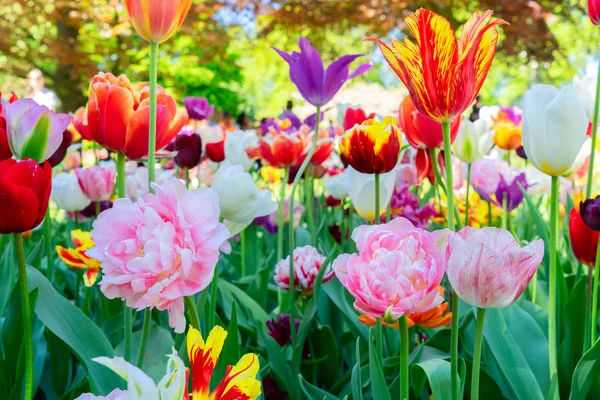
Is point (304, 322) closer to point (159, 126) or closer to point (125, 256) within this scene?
point (159, 126)

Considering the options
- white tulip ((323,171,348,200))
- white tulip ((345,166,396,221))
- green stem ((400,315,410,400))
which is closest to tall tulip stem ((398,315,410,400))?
green stem ((400,315,410,400))

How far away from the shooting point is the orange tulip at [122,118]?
802 millimetres

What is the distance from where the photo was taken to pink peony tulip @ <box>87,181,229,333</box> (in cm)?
55

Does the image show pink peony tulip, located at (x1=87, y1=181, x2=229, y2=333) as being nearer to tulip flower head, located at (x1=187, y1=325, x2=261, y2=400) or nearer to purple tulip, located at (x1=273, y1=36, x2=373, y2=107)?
tulip flower head, located at (x1=187, y1=325, x2=261, y2=400)

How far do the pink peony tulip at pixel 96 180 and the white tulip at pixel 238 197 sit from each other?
2.45 feet

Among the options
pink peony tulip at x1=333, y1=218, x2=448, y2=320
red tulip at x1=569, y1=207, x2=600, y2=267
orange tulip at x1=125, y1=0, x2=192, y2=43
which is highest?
orange tulip at x1=125, y1=0, x2=192, y2=43

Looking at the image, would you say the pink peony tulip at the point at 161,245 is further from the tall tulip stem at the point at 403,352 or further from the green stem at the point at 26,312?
the tall tulip stem at the point at 403,352

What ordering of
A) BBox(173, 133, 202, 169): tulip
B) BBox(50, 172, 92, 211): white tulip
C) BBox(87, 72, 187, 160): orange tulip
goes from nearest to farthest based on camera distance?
BBox(87, 72, 187, 160): orange tulip → BBox(173, 133, 202, 169): tulip → BBox(50, 172, 92, 211): white tulip

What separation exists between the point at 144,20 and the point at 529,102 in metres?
0.47

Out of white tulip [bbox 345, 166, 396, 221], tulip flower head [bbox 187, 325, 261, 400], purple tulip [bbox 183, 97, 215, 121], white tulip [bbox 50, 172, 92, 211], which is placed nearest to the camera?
tulip flower head [bbox 187, 325, 261, 400]

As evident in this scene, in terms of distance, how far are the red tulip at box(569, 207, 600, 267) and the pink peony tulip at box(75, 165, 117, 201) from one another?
99 centimetres

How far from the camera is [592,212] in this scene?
750 millimetres

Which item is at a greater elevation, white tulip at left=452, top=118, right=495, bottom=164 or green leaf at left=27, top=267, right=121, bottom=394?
white tulip at left=452, top=118, right=495, bottom=164

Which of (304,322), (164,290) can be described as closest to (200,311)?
(164,290)
